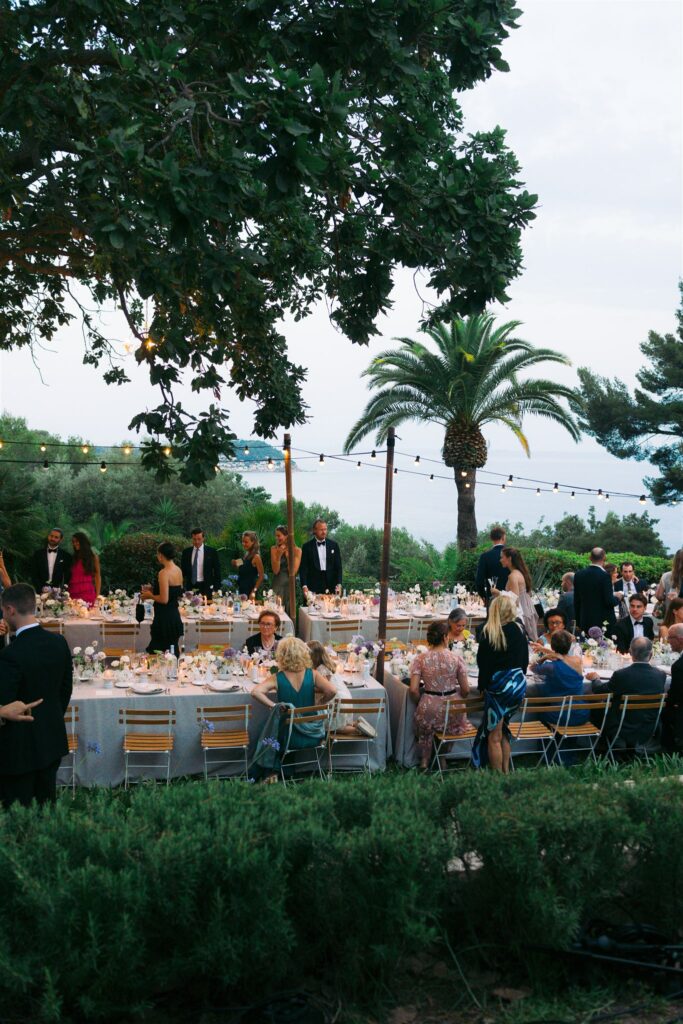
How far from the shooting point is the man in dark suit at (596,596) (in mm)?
11023

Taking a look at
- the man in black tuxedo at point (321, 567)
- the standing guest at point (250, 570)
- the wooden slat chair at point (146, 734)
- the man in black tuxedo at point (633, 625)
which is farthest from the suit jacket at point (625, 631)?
the standing guest at point (250, 570)

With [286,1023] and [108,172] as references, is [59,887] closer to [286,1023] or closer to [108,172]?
[286,1023]

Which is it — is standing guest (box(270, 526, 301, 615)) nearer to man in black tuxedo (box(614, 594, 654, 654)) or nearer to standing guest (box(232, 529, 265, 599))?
standing guest (box(232, 529, 265, 599))

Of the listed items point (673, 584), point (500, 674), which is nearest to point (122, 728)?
point (500, 674)

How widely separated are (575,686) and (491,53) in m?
5.35

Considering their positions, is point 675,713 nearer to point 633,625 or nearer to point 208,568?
point 633,625

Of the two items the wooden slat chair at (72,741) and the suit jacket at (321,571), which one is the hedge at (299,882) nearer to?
the wooden slat chair at (72,741)

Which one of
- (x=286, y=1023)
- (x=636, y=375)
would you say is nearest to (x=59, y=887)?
(x=286, y=1023)

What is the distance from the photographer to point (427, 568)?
20.2 metres

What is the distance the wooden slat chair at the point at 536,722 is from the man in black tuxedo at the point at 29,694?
155 inches

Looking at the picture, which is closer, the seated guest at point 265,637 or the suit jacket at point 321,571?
the seated guest at point 265,637

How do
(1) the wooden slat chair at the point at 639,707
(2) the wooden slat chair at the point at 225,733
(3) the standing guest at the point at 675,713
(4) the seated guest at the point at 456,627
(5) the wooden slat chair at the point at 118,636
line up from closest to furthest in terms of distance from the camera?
(3) the standing guest at the point at 675,713
(2) the wooden slat chair at the point at 225,733
(1) the wooden slat chair at the point at 639,707
(4) the seated guest at the point at 456,627
(5) the wooden slat chair at the point at 118,636

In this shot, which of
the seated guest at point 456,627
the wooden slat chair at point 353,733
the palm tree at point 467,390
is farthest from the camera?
the palm tree at point 467,390

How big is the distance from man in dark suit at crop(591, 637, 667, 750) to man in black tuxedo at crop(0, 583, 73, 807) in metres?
4.74
